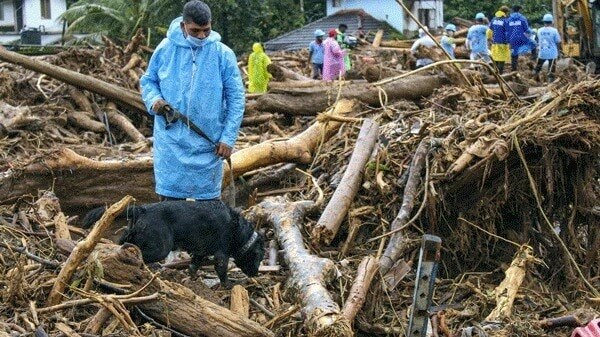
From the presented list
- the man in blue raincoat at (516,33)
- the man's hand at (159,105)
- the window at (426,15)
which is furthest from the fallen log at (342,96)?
the window at (426,15)

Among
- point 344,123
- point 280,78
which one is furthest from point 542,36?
point 344,123

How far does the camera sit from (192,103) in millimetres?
7211

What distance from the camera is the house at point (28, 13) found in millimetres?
54500

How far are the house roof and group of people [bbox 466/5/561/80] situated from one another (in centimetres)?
1514

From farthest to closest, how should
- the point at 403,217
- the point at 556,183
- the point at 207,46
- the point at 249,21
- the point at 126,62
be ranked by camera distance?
the point at 249,21 < the point at 126,62 < the point at 556,183 < the point at 403,217 < the point at 207,46

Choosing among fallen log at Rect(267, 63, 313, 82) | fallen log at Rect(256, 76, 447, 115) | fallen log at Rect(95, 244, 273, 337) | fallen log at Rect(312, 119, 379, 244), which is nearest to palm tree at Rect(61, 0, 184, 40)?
fallen log at Rect(267, 63, 313, 82)

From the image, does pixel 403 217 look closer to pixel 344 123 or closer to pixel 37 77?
pixel 344 123

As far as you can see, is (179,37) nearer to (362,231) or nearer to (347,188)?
(347,188)

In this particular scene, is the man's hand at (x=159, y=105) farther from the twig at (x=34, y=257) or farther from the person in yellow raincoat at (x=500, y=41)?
the person in yellow raincoat at (x=500, y=41)

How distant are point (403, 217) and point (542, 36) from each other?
1593 centimetres

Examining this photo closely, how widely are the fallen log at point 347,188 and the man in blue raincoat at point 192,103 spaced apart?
2.59 feet

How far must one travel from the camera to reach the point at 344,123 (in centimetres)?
982

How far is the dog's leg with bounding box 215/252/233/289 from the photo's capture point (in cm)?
703

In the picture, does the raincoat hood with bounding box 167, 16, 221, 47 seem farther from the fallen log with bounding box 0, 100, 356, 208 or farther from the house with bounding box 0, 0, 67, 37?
the house with bounding box 0, 0, 67, 37
